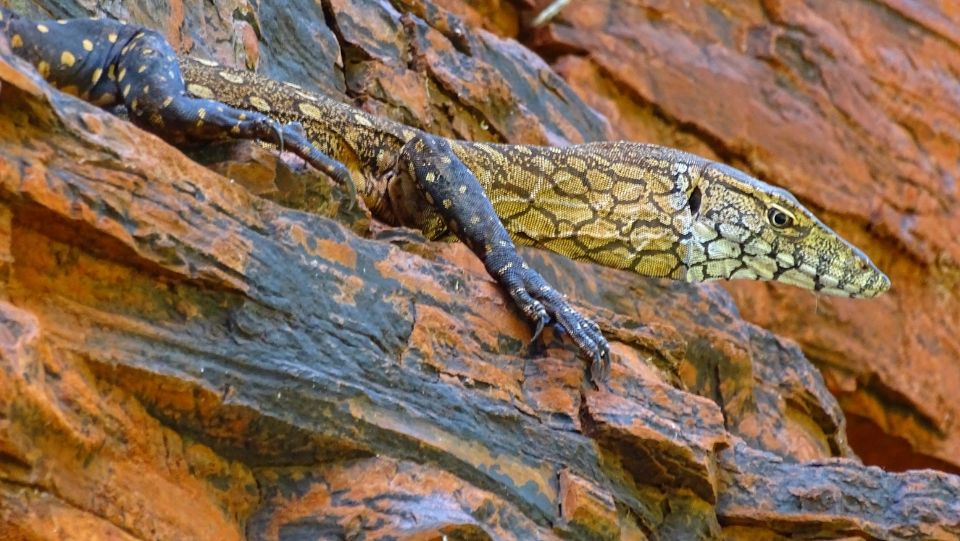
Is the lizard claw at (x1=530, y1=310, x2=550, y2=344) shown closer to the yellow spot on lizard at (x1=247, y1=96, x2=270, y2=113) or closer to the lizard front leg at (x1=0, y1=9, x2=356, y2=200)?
the lizard front leg at (x1=0, y1=9, x2=356, y2=200)

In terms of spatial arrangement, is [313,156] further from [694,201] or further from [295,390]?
[694,201]

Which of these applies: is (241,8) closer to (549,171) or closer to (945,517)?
(549,171)

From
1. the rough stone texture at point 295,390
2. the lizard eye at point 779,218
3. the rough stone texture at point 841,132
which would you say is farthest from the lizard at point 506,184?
the rough stone texture at point 841,132

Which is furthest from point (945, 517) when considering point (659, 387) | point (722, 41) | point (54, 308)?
point (722, 41)

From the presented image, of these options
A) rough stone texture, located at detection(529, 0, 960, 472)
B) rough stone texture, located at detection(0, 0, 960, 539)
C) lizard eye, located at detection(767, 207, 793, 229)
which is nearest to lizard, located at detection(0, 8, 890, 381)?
lizard eye, located at detection(767, 207, 793, 229)

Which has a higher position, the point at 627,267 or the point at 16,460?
the point at 16,460

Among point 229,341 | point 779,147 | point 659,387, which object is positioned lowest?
point 779,147

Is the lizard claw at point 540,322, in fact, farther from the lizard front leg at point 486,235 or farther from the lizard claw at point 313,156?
the lizard claw at point 313,156

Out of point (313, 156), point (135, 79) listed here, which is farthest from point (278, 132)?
point (135, 79)
